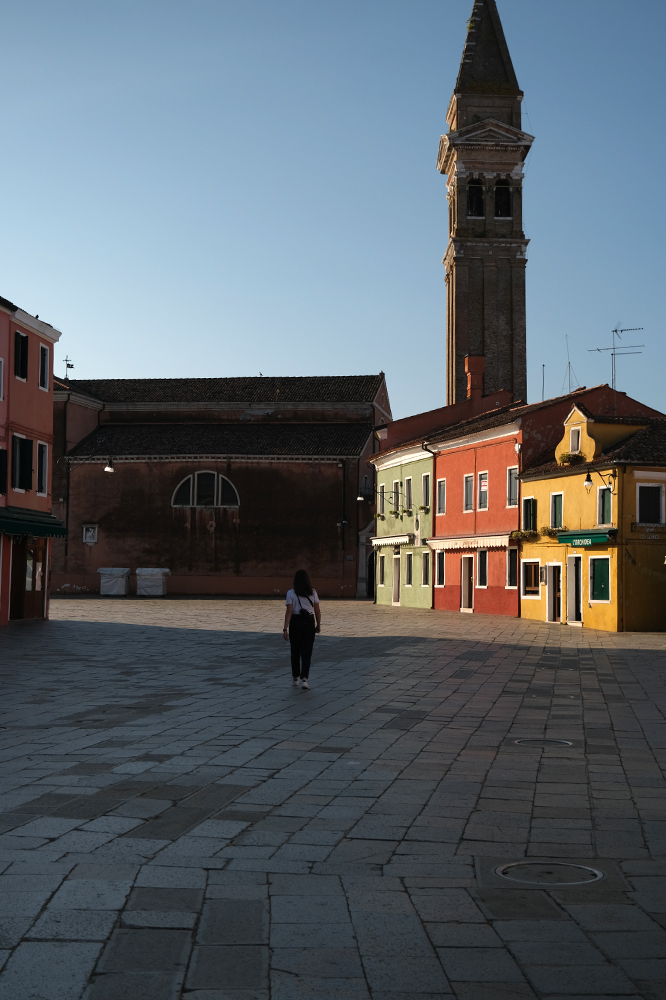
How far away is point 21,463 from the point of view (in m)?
31.1

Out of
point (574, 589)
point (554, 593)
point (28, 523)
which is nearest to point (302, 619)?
point (28, 523)

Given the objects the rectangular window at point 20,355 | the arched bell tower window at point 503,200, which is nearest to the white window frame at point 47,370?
the rectangular window at point 20,355

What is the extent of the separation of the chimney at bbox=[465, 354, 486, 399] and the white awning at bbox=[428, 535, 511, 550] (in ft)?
35.9

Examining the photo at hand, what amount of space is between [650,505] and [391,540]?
1945cm

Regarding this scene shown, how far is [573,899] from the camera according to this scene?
5.09 metres

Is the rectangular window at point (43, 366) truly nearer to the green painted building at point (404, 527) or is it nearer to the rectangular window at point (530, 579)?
the rectangular window at point (530, 579)

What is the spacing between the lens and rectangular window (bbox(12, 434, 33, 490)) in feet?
100

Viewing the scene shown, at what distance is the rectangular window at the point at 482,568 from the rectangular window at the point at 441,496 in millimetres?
4088

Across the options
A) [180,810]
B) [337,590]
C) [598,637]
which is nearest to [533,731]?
[180,810]

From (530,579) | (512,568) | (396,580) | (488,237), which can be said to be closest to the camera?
(530,579)

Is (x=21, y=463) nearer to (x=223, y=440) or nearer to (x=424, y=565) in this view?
(x=424, y=565)

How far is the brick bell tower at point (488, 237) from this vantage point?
6788cm

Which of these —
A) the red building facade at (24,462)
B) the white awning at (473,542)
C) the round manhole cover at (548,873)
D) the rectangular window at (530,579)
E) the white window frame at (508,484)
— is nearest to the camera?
the round manhole cover at (548,873)

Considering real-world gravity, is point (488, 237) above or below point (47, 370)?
above
